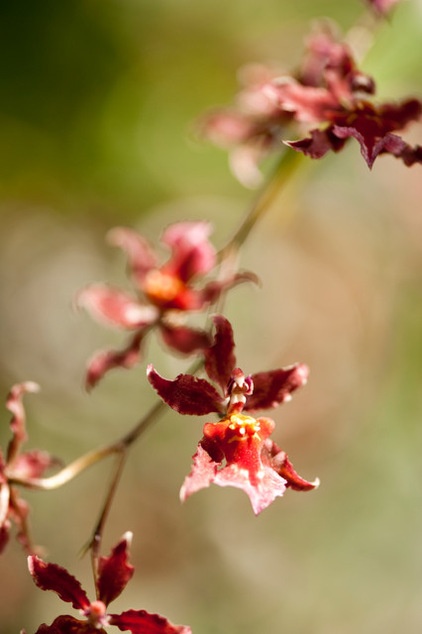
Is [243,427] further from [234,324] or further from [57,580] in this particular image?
[234,324]

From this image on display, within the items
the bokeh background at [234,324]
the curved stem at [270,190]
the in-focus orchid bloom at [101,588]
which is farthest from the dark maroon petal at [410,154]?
the bokeh background at [234,324]

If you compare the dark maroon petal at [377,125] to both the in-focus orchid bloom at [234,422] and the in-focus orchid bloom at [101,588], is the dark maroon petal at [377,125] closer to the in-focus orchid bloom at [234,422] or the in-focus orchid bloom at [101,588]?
the in-focus orchid bloom at [234,422]

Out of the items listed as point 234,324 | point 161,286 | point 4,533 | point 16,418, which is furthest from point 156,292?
point 234,324

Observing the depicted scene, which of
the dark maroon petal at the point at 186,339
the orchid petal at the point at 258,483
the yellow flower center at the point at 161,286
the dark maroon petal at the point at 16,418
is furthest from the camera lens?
the yellow flower center at the point at 161,286

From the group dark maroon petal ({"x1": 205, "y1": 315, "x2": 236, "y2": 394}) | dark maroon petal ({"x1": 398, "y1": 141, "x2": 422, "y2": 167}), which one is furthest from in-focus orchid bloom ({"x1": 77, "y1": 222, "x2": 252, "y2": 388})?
dark maroon petal ({"x1": 398, "y1": 141, "x2": 422, "y2": 167})

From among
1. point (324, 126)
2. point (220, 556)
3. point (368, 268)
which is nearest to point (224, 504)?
point (220, 556)

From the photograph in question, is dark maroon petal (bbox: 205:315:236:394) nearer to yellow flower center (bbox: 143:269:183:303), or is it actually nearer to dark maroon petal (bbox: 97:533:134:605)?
dark maroon petal (bbox: 97:533:134:605)

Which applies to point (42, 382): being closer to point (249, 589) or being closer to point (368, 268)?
point (249, 589)
